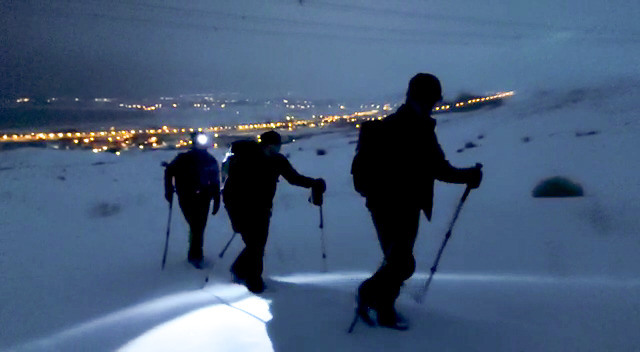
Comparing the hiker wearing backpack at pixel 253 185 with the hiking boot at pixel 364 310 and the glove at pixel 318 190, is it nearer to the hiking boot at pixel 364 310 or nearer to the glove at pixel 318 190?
the glove at pixel 318 190

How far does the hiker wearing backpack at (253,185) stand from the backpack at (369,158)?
1.93 meters

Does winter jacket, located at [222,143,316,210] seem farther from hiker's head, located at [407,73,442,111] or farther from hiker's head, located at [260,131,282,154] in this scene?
hiker's head, located at [407,73,442,111]

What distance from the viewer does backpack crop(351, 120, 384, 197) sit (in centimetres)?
415

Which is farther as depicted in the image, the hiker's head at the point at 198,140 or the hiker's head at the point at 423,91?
the hiker's head at the point at 198,140

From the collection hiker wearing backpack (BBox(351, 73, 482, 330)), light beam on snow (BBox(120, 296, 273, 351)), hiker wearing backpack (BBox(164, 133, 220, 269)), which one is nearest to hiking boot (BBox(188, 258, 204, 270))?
hiker wearing backpack (BBox(164, 133, 220, 269))

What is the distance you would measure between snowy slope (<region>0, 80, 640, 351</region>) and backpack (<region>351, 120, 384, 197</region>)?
1045 mm

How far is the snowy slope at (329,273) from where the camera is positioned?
4223 mm

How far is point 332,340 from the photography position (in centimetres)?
408

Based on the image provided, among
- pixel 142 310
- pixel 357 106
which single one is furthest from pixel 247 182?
pixel 357 106

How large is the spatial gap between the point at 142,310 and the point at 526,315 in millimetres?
3277

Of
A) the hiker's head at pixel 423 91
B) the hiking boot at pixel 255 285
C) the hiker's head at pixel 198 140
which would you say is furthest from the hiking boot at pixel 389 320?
the hiker's head at pixel 198 140

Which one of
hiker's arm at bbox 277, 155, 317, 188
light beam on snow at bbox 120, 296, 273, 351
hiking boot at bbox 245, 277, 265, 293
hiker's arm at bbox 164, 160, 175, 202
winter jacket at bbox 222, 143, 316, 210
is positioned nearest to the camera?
light beam on snow at bbox 120, 296, 273, 351

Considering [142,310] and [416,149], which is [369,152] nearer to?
[416,149]

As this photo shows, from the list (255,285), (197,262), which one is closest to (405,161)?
(255,285)
